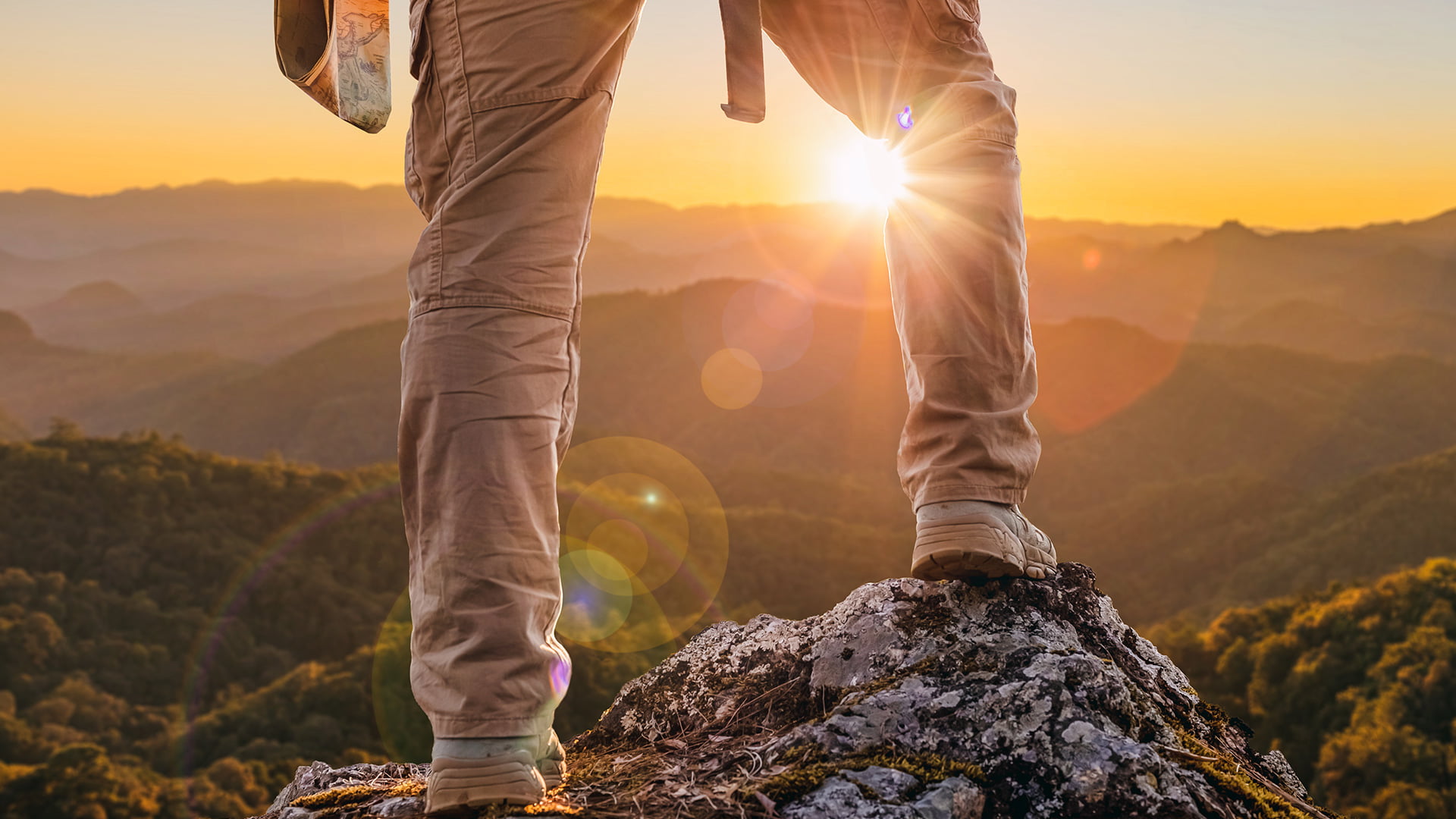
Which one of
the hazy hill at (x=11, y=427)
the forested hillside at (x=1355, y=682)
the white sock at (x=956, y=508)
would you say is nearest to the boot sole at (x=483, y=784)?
the white sock at (x=956, y=508)

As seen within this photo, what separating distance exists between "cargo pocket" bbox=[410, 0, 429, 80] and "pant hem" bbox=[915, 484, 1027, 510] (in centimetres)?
114

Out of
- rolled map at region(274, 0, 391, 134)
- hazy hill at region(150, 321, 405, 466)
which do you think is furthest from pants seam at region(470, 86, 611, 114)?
hazy hill at region(150, 321, 405, 466)

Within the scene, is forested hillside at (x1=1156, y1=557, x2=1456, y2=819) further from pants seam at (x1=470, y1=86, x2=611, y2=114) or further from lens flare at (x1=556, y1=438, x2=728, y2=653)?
pants seam at (x1=470, y1=86, x2=611, y2=114)

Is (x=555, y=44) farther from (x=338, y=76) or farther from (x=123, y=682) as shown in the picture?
(x=123, y=682)

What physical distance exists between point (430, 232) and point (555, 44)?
0.36 m

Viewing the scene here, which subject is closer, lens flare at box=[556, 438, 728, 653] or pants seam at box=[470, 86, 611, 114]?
pants seam at box=[470, 86, 611, 114]

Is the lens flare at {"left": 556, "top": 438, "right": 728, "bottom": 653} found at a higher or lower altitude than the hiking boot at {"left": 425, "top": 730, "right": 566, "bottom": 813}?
higher

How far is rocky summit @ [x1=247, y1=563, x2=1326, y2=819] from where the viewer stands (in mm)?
1586

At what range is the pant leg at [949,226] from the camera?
74.1 inches

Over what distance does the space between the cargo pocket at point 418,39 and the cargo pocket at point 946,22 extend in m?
0.86

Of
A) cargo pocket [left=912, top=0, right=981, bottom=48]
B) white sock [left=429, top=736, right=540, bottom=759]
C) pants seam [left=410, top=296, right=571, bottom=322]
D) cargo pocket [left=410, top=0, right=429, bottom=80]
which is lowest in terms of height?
white sock [left=429, top=736, right=540, bottom=759]

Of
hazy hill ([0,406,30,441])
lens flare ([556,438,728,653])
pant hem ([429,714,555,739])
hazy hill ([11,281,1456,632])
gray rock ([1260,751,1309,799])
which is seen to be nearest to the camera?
pant hem ([429,714,555,739])

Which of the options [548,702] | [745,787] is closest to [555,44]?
[548,702]

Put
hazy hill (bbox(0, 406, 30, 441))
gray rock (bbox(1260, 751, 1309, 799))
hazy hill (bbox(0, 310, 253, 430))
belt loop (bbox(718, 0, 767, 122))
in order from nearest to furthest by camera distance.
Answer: belt loop (bbox(718, 0, 767, 122)), gray rock (bbox(1260, 751, 1309, 799)), hazy hill (bbox(0, 406, 30, 441)), hazy hill (bbox(0, 310, 253, 430))
